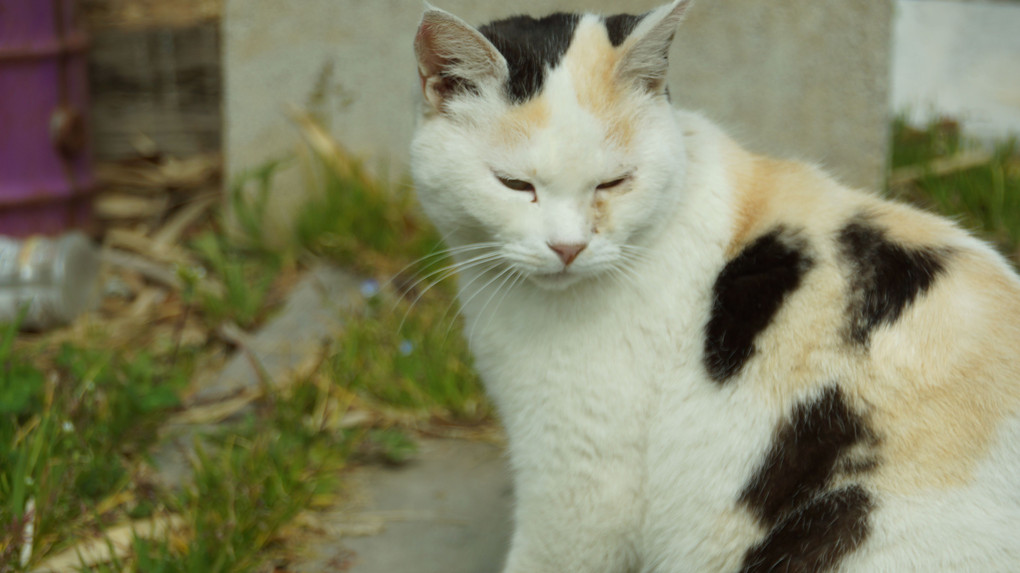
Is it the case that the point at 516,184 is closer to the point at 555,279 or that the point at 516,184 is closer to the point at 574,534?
the point at 555,279

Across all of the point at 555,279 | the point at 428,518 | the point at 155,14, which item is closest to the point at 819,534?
the point at 555,279

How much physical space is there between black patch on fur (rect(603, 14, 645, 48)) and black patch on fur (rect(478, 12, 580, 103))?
0.25 ft

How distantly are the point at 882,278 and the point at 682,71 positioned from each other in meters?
1.97

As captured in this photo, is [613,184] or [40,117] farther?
[40,117]

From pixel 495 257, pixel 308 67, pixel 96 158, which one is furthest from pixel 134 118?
pixel 495 257

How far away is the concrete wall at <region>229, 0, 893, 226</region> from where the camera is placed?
3426mm

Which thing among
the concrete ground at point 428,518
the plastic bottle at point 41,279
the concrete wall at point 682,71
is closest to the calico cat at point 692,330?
the concrete ground at point 428,518

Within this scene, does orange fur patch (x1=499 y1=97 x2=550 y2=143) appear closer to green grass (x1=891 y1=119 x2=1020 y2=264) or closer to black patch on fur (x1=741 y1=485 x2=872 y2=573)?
black patch on fur (x1=741 y1=485 x2=872 y2=573)

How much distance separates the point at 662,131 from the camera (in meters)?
1.90

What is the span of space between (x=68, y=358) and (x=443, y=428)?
1206mm

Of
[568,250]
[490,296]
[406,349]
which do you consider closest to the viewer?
[568,250]

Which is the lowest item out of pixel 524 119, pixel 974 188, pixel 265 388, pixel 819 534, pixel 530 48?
pixel 265 388

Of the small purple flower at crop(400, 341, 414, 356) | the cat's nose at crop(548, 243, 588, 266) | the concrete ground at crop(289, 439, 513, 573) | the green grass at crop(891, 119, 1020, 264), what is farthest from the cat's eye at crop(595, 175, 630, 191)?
the green grass at crop(891, 119, 1020, 264)

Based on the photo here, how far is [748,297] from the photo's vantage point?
183 cm
